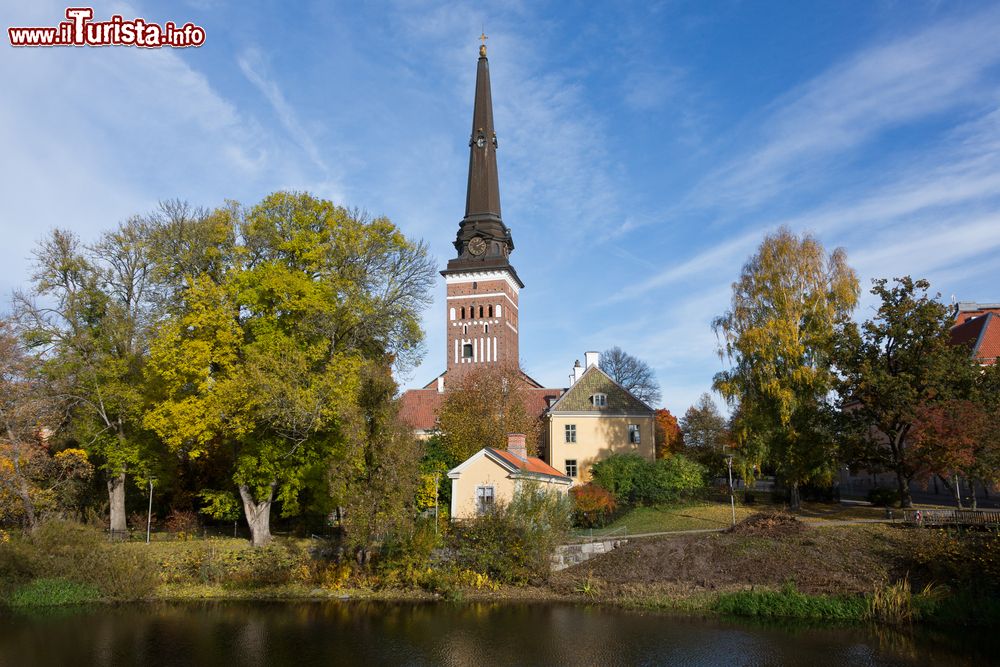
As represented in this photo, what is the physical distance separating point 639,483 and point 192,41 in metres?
26.8

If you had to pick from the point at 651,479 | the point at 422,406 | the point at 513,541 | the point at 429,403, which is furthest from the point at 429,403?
the point at 513,541

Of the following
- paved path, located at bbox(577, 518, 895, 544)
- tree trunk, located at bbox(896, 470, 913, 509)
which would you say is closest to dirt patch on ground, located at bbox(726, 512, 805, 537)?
paved path, located at bbox(577, 518, 895, 544)

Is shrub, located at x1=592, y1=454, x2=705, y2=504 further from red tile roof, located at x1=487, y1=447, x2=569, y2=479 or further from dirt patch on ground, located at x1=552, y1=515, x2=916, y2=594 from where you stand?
dirt patch on ground, located at x1=552, y1=515, x2=916, y2=594

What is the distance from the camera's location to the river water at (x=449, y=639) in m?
14.6

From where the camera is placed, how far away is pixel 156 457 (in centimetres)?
2867

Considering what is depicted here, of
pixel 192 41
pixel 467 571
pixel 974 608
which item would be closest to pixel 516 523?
pixel 467 571

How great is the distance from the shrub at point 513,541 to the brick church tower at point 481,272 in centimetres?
2799

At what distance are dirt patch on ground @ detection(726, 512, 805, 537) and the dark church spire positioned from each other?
101 ft

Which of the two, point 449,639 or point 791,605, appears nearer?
point 449,639

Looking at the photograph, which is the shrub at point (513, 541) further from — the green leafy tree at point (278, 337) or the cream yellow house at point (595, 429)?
the cream yellow house at point (595, 429)

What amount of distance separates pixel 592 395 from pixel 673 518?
12.2m

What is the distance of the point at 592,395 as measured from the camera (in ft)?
136

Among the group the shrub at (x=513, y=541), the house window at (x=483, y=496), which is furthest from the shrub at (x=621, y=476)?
the shrub at (x=513, y=541)

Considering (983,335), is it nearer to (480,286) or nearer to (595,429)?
(595,429)
